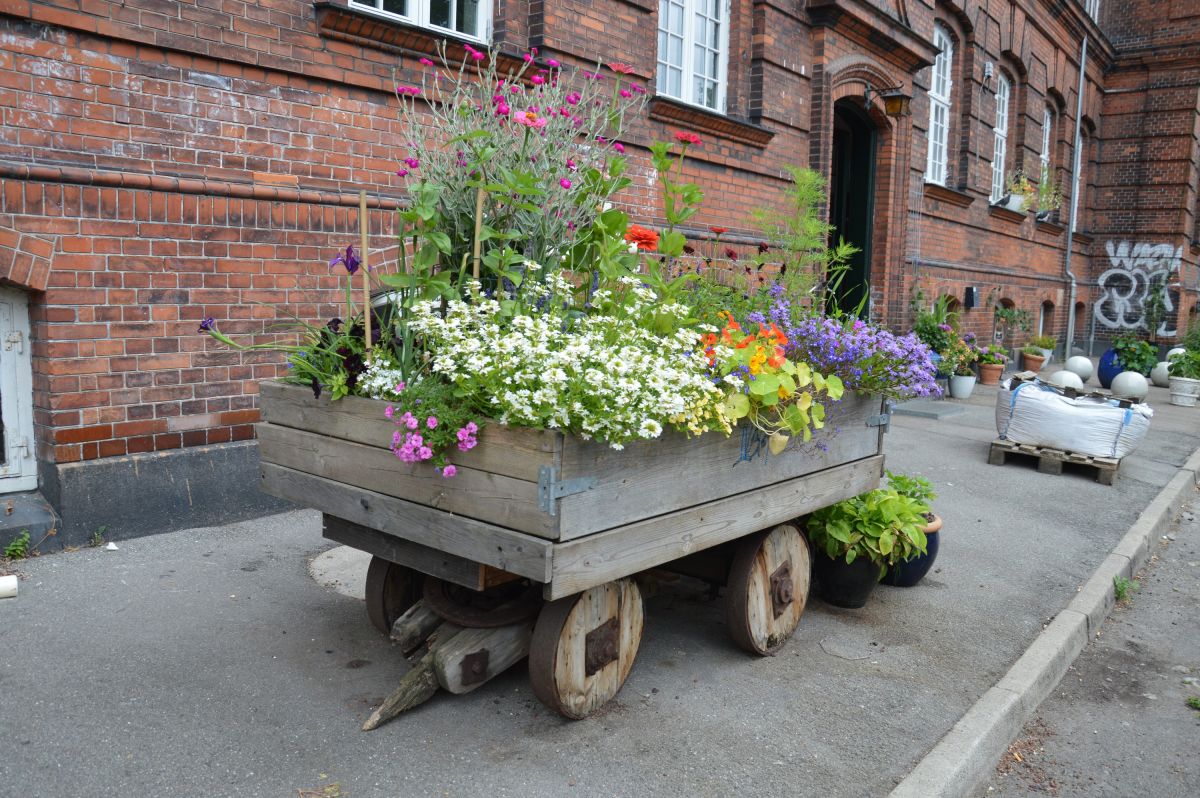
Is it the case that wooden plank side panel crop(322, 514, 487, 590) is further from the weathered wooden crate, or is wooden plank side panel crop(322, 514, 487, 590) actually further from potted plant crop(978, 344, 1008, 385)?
potted plant crop(978, 344, 1008, 385)

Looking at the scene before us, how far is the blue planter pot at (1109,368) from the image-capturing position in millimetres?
14500

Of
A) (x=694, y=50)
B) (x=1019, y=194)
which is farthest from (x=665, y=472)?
(x=1019, y=194)

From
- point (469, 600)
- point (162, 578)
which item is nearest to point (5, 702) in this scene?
point (162, 578)

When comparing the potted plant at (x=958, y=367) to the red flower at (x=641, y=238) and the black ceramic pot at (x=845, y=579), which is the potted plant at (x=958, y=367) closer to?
the black ceramic pot at (x=845, y=579)

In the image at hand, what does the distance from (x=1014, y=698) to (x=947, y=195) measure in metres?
11.5

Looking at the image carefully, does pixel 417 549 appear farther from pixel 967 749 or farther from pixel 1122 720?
pixel 1122 720

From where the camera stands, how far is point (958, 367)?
41.1ft

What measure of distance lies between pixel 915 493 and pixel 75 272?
4540mm

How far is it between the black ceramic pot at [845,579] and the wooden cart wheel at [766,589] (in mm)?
428

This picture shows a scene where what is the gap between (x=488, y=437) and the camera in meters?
2.79

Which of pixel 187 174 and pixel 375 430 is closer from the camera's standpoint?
pixel 375 430

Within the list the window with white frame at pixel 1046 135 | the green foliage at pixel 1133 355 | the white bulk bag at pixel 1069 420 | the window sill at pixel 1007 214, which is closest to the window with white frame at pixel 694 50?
the white bulk bag at pixel 1069 420

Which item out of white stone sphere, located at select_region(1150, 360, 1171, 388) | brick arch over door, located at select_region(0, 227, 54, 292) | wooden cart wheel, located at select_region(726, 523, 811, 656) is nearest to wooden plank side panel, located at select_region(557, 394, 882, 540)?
wooden cart wheel, located at select_region(726, 523, 811, 656)

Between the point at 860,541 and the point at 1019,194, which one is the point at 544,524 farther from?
the point at 1019,194
